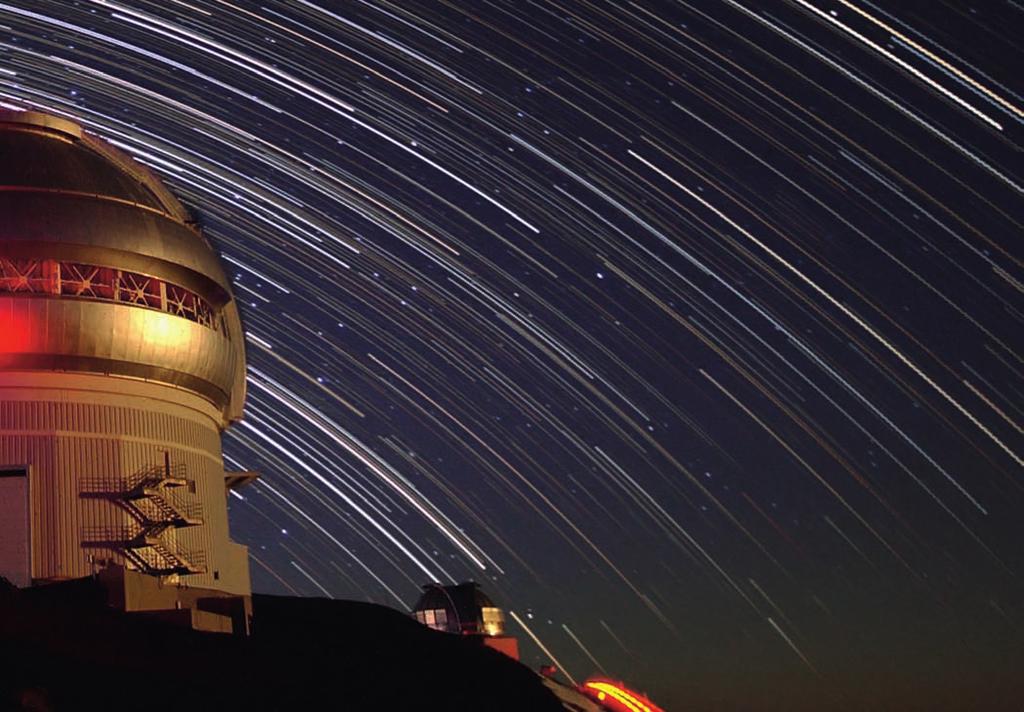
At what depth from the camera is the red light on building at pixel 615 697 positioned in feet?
108

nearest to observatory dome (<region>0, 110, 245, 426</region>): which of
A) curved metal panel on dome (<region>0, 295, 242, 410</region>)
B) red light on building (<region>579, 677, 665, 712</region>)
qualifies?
curved metal panel on dome (<region>0, 295, 242, 410</region>)

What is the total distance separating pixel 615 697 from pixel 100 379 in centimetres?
1665

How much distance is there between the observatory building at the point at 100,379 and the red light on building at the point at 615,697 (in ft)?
36.7

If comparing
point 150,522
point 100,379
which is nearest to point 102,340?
point 100,379

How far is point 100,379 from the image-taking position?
990 inches

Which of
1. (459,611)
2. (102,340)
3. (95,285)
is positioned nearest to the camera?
(102,340)

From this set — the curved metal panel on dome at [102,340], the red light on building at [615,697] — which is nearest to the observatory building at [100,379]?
the curved metal panel on dome at [102,340]

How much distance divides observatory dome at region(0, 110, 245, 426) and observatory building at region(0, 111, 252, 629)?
3 cm

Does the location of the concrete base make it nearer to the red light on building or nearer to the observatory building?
the observatory building

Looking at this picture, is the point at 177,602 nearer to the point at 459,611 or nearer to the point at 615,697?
the point at 615,697

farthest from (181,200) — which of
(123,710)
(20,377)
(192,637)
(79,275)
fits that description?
(123,710)

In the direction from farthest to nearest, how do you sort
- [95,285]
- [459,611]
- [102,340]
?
[459,611] < [95,285] < [102,340]

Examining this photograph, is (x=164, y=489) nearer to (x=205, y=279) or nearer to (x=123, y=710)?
(x=205, y=279)

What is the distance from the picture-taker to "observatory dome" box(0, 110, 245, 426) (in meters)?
24.3
